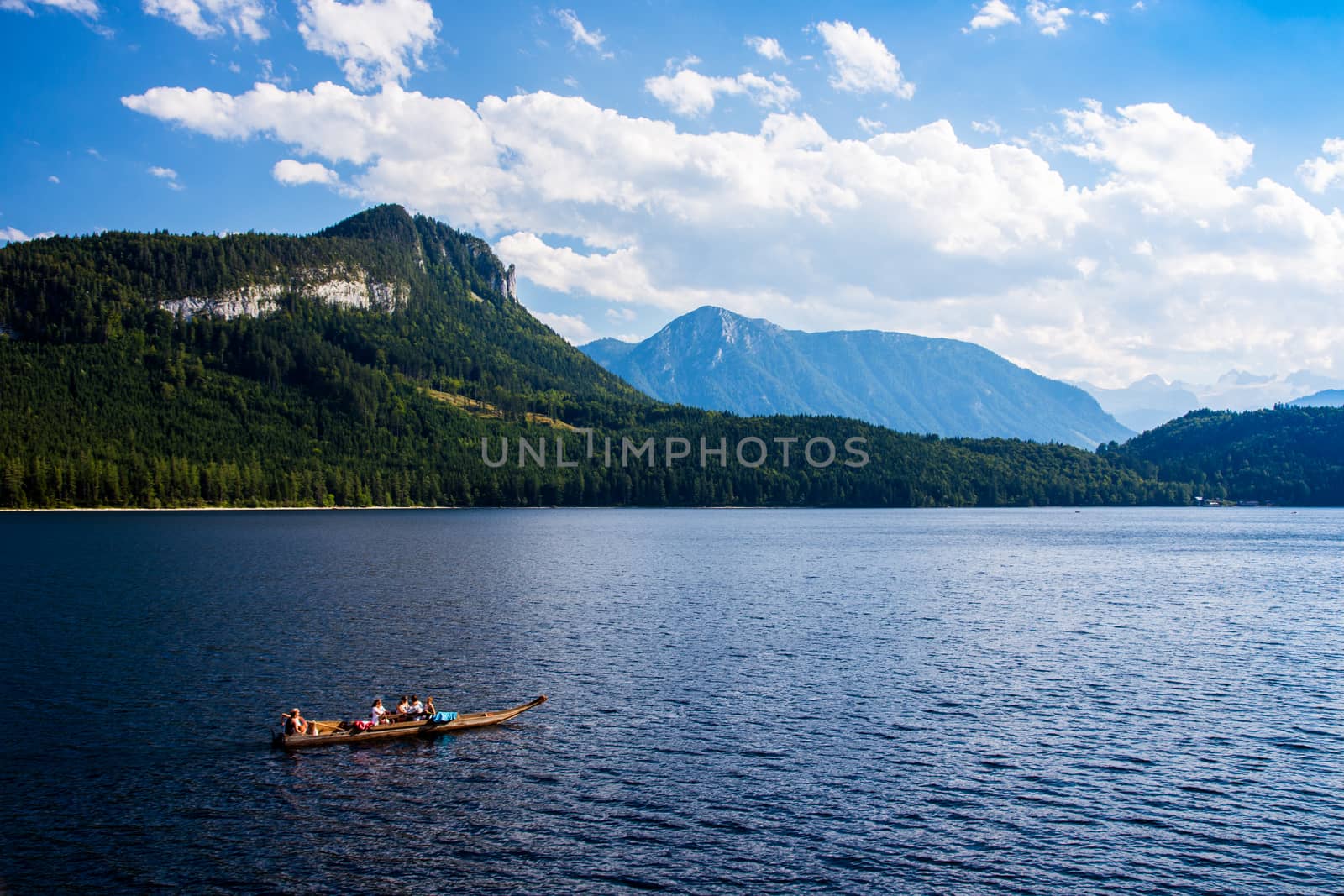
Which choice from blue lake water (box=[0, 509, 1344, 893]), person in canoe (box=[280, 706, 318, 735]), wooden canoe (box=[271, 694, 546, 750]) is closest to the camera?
blue lake water (box=[0, 509, 1344, 893])

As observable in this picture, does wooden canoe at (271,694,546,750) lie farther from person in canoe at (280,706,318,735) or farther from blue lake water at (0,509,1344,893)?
blue lake water at (0,509,1344,893)

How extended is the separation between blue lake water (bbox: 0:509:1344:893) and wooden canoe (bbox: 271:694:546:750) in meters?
0.94

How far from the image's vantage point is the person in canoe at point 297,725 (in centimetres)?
4506

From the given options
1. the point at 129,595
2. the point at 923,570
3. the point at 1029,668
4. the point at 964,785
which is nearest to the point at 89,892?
the point at 964,785

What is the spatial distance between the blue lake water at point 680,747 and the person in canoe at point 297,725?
1.63m

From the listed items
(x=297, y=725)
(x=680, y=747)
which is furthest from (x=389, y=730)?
(x=680, y=747)

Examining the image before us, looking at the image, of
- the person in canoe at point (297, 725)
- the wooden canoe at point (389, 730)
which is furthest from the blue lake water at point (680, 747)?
the person in canoe at point (297, 725)

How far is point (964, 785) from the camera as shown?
4088 cm

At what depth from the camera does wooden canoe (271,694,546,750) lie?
4553 centimetres

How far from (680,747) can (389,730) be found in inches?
613

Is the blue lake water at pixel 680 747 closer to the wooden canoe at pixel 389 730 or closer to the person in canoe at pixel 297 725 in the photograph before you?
the wooden canoe at pixel 389 730

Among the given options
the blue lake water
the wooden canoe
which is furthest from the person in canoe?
the blue lake water

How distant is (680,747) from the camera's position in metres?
46.0

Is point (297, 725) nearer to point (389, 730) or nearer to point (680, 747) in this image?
point (389, 730)
